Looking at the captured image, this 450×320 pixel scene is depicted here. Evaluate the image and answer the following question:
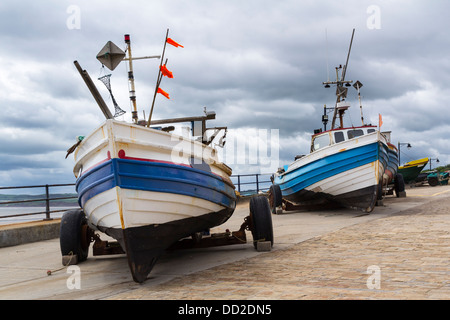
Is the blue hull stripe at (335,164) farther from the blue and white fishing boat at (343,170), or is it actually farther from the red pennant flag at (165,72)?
the red pennant flag at (165,72)

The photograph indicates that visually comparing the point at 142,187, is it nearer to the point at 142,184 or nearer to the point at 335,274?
the point at 142,184

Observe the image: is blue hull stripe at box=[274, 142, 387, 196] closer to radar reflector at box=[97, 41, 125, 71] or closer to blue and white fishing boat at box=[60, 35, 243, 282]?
blue and white fishing boat at box=[60, 35, 243, 282]

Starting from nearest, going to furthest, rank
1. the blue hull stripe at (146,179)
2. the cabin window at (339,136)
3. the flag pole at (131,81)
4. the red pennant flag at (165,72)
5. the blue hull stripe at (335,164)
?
the blue hull stripe at (146,179)
the red pennant flag at (165,72)
the flag pole at (131,81)
the blue hull stripe at (335,164)
the cabin window at (339,136)

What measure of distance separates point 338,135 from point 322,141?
53 centimetres

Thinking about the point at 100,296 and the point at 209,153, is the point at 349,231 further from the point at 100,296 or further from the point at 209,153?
the point at 100,296

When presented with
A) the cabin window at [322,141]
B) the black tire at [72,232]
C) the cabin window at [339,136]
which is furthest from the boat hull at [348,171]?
the black tire at [72,232]

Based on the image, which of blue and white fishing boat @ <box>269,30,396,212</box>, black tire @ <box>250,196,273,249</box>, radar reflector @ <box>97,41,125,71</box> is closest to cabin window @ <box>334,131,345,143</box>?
blue and white fishing boat @ <box>269,30,396,212</box>

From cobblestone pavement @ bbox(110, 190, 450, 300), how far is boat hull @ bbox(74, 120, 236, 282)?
0.54 metres

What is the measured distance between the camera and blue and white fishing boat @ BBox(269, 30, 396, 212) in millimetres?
10594

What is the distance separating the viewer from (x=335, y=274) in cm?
436

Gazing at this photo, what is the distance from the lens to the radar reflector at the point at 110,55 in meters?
5.23

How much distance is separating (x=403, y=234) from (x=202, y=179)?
362cm
